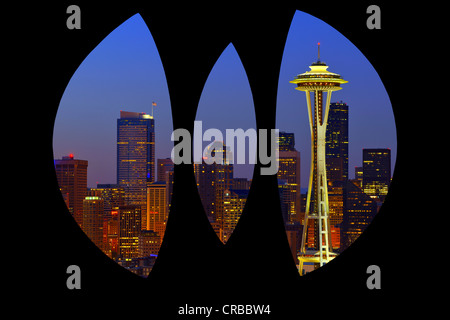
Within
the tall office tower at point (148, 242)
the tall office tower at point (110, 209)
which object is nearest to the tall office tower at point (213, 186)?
the tall office tower at point (148, 242)

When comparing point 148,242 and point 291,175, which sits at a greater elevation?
point 291,175

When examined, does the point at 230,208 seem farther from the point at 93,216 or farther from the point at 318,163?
the point at 93,216

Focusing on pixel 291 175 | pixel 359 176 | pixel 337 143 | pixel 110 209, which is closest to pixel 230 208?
pixel 291 175

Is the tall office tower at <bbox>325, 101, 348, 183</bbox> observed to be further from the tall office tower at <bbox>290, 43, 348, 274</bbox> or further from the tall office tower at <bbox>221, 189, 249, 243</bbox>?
the tall office tower at <bbox>221, 189, 249, 243</bbox>

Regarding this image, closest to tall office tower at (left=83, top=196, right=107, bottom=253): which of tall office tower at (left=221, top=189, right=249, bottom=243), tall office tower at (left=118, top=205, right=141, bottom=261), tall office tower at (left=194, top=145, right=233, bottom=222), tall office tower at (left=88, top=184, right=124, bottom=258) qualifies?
tall office tower at (left=88, top=184, right=124, bottom=258)

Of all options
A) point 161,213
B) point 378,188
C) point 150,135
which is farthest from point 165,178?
point 378,188

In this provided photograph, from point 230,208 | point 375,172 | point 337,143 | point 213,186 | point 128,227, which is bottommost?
point 128,227
